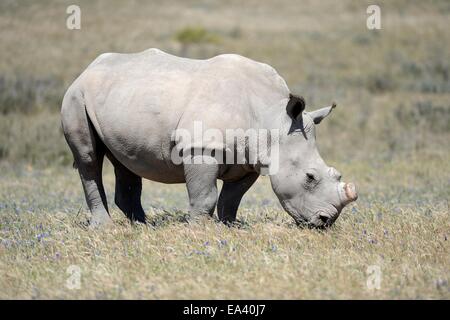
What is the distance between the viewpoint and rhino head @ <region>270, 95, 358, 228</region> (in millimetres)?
6328

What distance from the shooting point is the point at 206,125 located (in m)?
6.21

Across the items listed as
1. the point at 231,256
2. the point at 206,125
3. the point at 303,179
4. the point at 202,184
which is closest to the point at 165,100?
the point at 206,125

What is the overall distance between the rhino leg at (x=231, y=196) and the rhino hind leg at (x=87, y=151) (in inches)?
49.8

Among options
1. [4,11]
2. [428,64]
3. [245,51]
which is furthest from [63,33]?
[428,64]

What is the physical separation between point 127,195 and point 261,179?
626 cm

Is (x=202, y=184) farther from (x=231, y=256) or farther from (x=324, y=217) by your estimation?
(x=324, y=217)

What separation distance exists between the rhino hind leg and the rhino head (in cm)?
201

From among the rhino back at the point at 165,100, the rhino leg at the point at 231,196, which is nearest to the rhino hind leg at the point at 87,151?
the rhino back at the point at 165,100

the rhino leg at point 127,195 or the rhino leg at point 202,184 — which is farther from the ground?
the rhino leg at point 202,184

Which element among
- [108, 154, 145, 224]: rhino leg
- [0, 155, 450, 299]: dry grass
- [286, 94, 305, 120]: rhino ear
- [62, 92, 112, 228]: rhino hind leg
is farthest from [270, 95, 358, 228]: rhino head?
[62, 92, 112, 228]: rhino hind leg

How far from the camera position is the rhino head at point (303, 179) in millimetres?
6328

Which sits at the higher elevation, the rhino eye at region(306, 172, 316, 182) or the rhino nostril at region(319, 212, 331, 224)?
the rhino eye at region(306, 172, 316, 182)

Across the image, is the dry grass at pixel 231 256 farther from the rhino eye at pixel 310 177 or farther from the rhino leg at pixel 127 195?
the rhino eye at pixel 310 177

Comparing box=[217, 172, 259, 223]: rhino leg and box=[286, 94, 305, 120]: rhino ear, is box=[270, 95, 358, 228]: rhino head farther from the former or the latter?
box=[217, 172, 259, 223]: rhino leg
